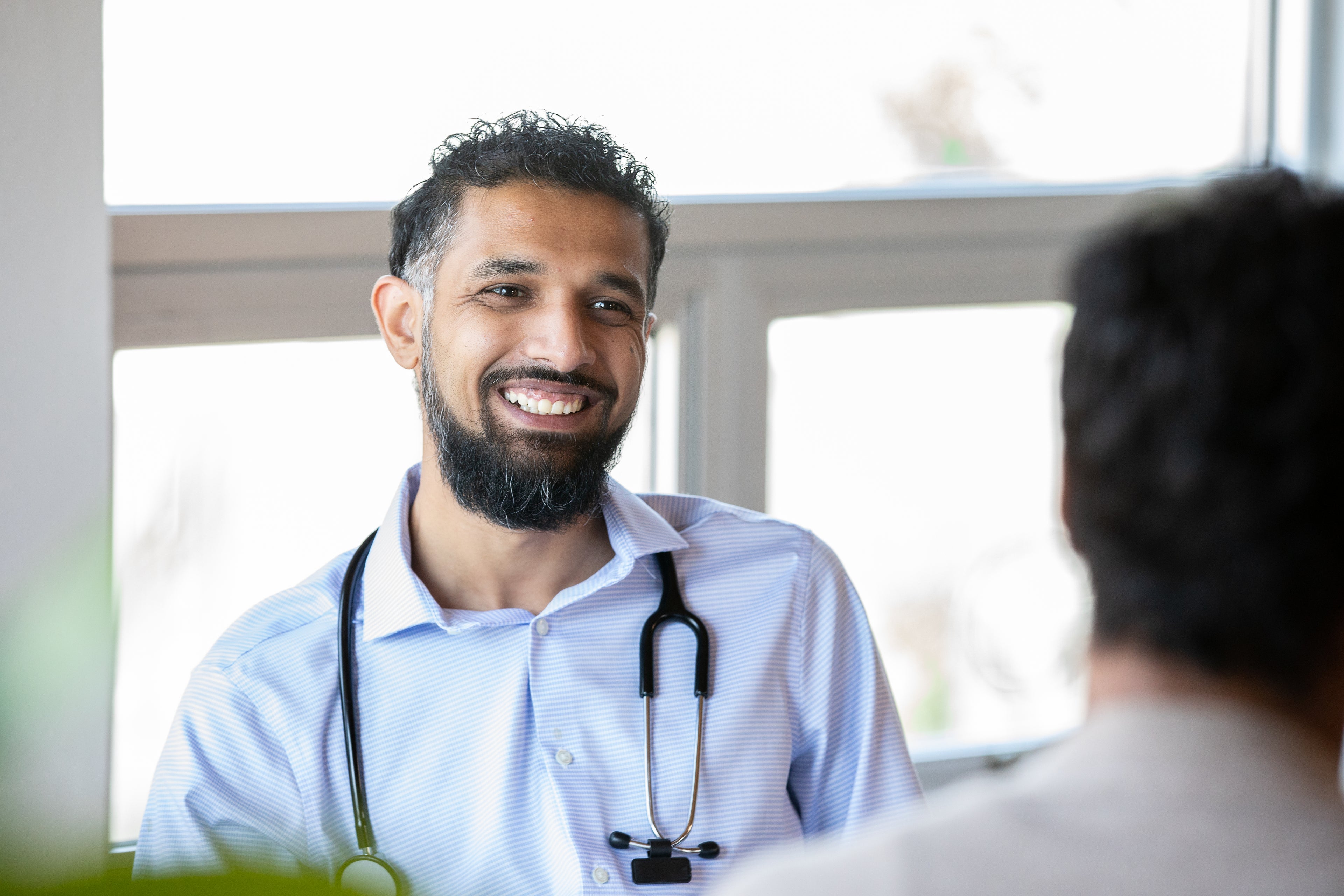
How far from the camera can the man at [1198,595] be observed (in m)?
0.58


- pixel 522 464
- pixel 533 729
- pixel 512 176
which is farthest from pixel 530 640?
pixel 512 176

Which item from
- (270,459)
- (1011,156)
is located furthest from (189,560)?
(1011,156)

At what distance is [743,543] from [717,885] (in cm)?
43

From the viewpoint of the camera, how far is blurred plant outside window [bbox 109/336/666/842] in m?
1.88

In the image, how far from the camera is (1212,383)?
1.97ft

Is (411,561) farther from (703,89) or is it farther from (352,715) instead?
(703,89)

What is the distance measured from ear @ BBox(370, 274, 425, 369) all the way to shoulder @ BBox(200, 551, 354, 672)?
0.98 ft

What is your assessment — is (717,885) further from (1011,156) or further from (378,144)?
(1011,156)

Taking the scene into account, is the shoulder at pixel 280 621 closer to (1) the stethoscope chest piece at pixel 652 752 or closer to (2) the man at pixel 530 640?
(2) the man at pixel 530 640

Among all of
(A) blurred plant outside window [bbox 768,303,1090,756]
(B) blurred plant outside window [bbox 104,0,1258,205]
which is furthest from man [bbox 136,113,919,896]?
(A) blurred plant outside window [bbox 768,303,1090,756]

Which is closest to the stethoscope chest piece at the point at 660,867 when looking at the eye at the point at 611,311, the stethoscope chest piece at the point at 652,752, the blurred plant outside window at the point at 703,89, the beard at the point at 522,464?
the stethoscope chest piece at the point at 652,752

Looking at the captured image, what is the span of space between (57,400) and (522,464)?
63 cm

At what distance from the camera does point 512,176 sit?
4.85 feet

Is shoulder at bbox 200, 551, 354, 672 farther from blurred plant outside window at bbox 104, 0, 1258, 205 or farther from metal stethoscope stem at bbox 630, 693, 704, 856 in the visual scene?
blurred plant outside window at bbox 104, 0, 1258, 205
